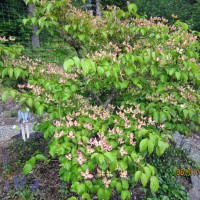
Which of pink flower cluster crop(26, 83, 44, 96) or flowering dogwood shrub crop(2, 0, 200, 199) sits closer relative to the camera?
flowering dogwood shrub crop(2, 0, 200, 199)

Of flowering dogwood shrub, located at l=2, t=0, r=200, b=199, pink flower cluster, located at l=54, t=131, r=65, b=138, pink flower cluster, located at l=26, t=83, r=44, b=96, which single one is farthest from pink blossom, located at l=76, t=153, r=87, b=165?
pink flower cluster, located at l=26, t=83, r=44, b=96

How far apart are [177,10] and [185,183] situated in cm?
1143

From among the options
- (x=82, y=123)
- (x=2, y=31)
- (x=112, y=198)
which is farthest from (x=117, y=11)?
(x=2, y=31)

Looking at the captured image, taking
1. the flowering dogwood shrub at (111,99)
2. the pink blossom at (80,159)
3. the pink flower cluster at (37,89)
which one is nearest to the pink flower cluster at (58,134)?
the flowering dogwood shrub at (111,99)

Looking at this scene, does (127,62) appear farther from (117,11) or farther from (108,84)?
A: (117,11)

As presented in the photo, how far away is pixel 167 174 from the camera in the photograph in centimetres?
277

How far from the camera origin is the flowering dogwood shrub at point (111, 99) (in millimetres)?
1427

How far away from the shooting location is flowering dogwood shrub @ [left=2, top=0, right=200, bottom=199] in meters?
1.43

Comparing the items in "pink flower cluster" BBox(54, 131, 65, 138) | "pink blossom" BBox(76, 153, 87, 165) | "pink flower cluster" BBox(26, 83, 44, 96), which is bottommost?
"pink blossom" BBox(76, 153, 87, 165)

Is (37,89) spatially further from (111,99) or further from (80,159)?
(111,99)

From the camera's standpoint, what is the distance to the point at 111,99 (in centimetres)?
245

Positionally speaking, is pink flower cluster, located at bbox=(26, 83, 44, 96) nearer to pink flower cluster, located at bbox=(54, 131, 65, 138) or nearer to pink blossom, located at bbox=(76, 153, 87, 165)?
pink flower cluster, located at bbox=(54, 131, 65, 138)

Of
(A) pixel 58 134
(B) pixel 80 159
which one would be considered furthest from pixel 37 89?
(B) pixel 80 159

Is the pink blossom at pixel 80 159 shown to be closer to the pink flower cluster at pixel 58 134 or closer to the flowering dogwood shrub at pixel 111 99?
the flowering dogwood shrub at pixel 111 99
